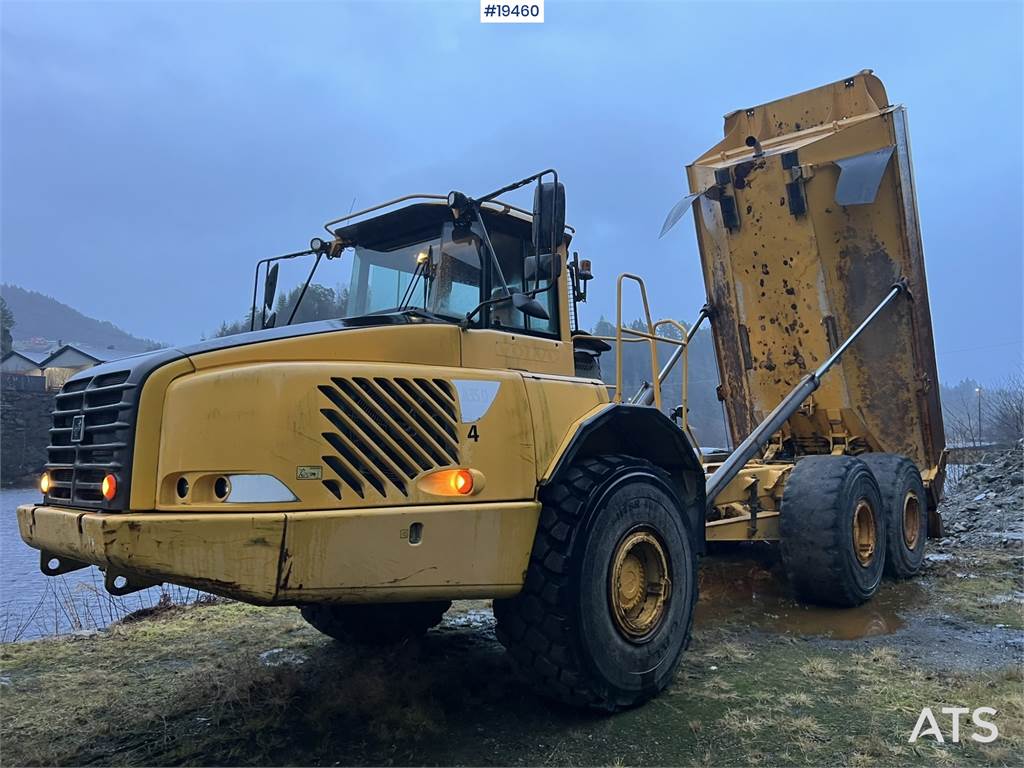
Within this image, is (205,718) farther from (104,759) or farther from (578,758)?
(578,758)

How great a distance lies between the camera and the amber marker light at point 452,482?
10.2 feet

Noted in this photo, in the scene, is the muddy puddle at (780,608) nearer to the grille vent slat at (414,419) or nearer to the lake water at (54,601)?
the grille vent slat at (414,419)

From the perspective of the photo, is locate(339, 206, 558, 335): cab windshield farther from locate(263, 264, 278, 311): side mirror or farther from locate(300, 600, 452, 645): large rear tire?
locate(300, 600, 452, 645): large rear tire

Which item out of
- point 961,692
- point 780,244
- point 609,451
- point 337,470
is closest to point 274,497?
point 337,470

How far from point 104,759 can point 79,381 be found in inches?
65.3

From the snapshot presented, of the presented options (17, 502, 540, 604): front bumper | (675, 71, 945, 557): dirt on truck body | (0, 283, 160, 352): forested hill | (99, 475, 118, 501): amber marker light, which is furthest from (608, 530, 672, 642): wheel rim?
(0, 283, 160, 352): forested hill

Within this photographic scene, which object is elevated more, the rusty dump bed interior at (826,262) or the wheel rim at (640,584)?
the rusty dump bed interior at (826,262)

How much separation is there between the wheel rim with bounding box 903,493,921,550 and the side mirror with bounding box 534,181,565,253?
5.13m

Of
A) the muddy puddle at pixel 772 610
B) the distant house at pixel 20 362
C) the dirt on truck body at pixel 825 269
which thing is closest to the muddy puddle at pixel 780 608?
→ the muddy puddle at pixel 772 610

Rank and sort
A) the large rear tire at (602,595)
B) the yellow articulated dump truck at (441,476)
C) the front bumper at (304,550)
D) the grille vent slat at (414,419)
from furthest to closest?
the large rear tire at (602,595), the grille vent slat at (414,419), the yellow articulated dump truck at (441,476), the front bumper at (304,550)

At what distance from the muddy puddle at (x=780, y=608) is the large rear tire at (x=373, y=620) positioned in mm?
2051

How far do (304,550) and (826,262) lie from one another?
5884 mm

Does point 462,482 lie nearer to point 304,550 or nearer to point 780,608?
point 304,550

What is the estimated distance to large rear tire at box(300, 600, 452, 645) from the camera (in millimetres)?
4727
